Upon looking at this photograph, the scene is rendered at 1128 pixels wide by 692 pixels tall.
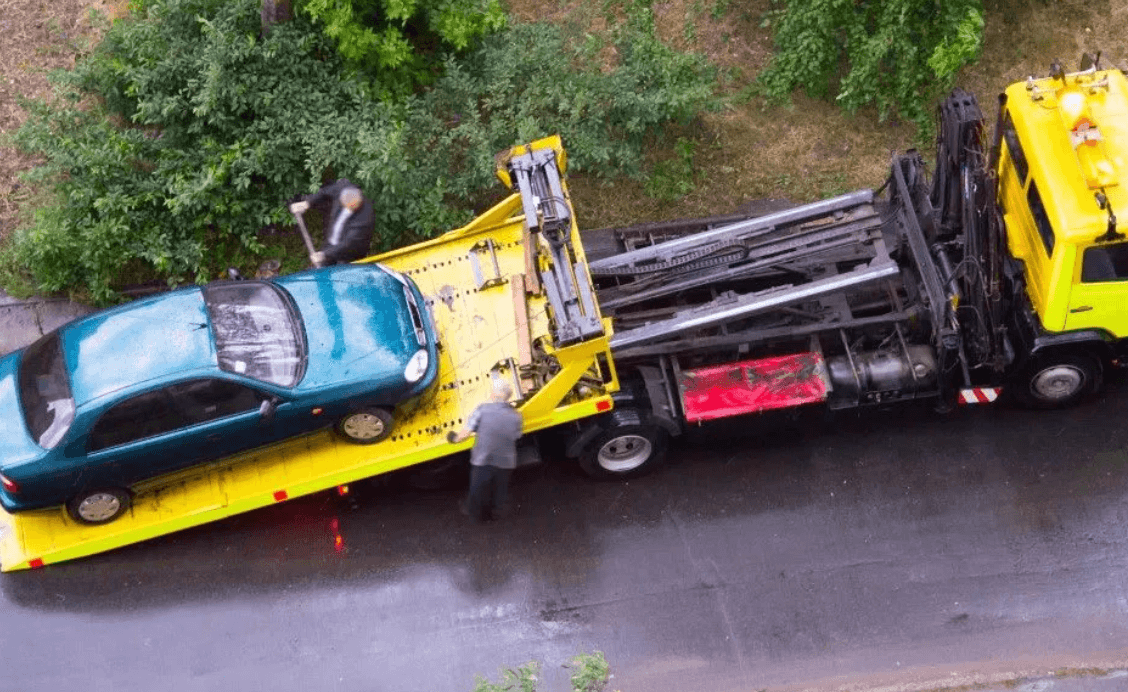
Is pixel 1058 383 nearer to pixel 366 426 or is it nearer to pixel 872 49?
pixel 872 49

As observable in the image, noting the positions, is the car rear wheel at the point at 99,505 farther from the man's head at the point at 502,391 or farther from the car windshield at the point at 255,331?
the man's head at the point at 502,391

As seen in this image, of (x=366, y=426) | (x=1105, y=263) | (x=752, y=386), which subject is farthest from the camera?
(x=752, y=386)


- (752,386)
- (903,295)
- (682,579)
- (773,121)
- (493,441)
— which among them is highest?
(773,121)

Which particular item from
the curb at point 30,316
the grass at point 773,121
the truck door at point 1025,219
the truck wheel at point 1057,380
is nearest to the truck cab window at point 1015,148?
the truck door at point 1025,219

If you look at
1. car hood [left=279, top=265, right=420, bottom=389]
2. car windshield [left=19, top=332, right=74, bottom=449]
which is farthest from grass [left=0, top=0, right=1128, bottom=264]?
car windshield [left=19, top=332, right=74, bottom=449]

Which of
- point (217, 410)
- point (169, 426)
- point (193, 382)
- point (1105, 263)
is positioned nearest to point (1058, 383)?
point (1105, 263)

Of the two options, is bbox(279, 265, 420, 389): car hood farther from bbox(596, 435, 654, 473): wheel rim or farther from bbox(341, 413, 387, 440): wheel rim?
bbox(596, 435, 654, 473): wheel rim
